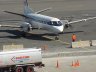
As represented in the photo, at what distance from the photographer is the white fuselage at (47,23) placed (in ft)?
188

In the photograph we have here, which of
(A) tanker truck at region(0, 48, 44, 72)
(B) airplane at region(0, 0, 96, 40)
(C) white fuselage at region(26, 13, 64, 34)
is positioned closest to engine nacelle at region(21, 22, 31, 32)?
(B) airplane at region(0, 0, 96, 40)

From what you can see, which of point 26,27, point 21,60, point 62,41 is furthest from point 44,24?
point 21,60

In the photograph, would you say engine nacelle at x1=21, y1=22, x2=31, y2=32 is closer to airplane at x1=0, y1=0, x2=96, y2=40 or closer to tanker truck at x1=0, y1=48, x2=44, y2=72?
airplane at x1=0, y1=0, x2=96, y2=40

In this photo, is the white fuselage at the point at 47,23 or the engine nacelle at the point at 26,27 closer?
the white fuselage at the point at 47,23

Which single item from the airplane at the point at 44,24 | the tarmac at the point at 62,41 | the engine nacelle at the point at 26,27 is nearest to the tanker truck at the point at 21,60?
the tarmac at the point at 62,41

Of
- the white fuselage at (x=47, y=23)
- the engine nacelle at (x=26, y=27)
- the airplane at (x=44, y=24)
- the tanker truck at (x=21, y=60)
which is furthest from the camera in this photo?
the engine nacelle at (x=26, y=27)

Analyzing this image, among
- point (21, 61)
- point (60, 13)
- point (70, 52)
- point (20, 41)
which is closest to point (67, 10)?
point (60, 13)

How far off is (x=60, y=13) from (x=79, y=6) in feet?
50.3

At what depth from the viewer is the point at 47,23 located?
2309 inches

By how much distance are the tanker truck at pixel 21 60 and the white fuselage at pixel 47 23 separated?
1981cm

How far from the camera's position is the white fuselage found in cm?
5735

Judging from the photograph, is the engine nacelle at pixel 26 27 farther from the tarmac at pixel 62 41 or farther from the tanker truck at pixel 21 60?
the tanker truck at pixel 21 60

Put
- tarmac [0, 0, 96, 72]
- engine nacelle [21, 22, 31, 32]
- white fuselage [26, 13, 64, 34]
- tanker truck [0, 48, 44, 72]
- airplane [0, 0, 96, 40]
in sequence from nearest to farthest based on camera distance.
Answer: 1. tanker truck [0, 48, 44, 72]
2. tarmac [0, 0, 96, 72]
3. white fuselage [26, 13, 64, 34]
4. airplane [0, 0, 96, 40]
5. engine nacelle [21, 22, 31, 32]

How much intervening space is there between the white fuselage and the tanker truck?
1981 centimetres
